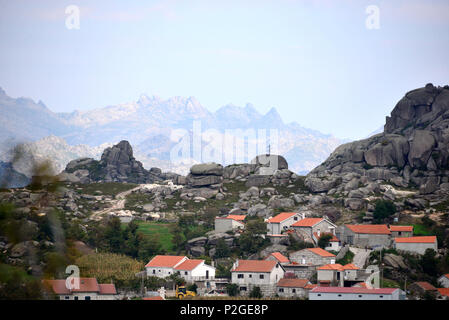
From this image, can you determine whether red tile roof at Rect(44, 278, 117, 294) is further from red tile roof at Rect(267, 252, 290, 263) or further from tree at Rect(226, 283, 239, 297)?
red tile roof at Rect(267, 252, 290, 263)

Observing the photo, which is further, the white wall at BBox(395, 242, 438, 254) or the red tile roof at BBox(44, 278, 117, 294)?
the white wall at BBox(395, 242, 438, 254)

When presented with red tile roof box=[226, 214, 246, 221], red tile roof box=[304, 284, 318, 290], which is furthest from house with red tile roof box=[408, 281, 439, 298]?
red tile roof box=[226, 214, 246, 221]

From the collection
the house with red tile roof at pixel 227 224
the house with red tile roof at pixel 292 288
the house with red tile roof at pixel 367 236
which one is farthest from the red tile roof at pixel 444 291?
the house with red tile roof at pixel 227 224

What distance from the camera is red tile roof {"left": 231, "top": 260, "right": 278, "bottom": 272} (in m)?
68.1

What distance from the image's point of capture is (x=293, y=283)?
65.9 m

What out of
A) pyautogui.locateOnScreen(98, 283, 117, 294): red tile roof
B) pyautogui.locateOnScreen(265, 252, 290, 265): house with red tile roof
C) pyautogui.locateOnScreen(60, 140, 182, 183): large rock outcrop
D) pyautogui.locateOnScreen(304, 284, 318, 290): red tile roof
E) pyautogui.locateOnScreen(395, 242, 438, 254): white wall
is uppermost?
pyautogui.locateOnScreen(60, 140, 182, 183): large rock outcrop

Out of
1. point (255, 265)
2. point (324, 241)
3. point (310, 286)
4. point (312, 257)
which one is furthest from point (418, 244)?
point (255, 265)

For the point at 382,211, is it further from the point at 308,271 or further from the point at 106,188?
the point at 106,188

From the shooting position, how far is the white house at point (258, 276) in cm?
6675

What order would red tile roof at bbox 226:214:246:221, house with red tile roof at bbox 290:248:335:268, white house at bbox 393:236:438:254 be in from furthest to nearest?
red tile roof at bbox 226:214:246:221 → white house at bbox 393:236:438:254 → house with red tile roof at bbox 290:248:335:268

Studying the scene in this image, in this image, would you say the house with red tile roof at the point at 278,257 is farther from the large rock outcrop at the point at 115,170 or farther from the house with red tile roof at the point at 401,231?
the large rock outcrop at the point at 115,170

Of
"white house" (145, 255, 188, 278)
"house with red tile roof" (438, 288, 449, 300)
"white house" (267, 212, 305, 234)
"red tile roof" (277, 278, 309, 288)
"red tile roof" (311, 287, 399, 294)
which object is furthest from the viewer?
"white house" (267, 212, 305, 234)

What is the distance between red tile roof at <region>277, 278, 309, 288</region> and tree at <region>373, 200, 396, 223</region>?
73.9ft
